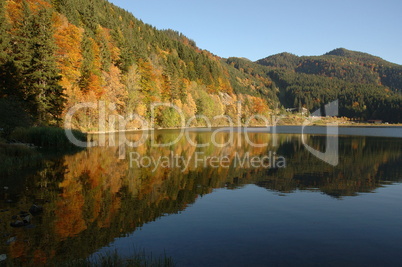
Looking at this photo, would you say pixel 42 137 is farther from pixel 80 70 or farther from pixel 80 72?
pixel 80 70

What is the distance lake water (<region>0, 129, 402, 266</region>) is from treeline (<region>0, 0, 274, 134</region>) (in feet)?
54.5

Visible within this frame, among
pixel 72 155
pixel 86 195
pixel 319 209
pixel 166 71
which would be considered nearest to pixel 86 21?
pixel 166 71

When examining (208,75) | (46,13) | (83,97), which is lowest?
(83,97)

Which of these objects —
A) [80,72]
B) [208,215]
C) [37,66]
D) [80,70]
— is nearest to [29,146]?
[37,66]

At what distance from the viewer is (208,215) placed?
12.8 meters

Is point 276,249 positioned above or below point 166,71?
below

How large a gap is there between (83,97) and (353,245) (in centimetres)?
5287

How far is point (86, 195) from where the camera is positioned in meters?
15.2

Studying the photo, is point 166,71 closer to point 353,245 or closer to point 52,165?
point 52,165

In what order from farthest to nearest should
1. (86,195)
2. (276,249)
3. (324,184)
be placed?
(324,184)
(86,195)
(276,249)

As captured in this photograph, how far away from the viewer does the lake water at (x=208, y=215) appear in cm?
906

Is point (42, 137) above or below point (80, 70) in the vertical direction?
below

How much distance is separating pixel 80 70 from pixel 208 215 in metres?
52.8

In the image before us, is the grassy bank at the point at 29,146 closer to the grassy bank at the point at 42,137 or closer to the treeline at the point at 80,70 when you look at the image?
the grassy bank at the point at 42,137
